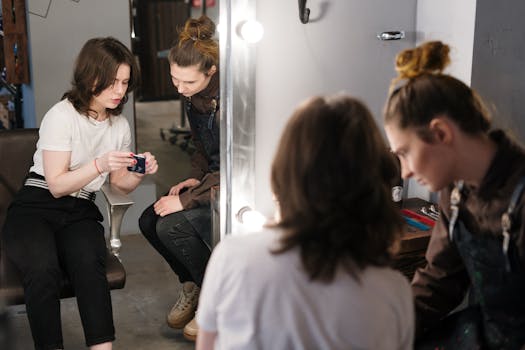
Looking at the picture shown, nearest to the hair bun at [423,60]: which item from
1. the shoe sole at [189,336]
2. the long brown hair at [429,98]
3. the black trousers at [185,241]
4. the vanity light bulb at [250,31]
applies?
the long brown hair at [429,98]

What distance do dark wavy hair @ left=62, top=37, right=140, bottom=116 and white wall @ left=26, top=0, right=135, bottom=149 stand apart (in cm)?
2

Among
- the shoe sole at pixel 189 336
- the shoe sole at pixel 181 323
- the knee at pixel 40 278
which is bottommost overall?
the shoe sole at pixel 189 336

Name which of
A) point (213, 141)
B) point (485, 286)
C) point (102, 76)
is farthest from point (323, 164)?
point (102, 76)

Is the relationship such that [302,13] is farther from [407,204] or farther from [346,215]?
[346,215]

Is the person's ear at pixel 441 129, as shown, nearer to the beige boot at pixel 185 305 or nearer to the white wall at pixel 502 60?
the white wall at pixel 502 60

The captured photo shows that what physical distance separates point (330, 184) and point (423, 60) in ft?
1.53

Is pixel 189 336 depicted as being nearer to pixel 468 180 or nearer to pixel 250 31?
pixel 250 31

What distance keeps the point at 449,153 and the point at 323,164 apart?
0.42 m

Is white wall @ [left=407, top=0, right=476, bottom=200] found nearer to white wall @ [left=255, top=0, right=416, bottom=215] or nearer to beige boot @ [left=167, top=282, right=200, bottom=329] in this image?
white wall @ [left=255, top=0, right=416, bottom=215]

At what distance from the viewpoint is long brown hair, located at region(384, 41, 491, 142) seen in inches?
51.9

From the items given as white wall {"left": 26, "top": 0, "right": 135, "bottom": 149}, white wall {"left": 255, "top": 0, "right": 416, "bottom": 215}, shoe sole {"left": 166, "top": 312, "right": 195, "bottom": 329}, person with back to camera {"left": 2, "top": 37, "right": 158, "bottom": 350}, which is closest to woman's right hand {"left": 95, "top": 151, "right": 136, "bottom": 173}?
person with back to camera {"left": 2, "top": 37, "right": 158, "bottom": 350}

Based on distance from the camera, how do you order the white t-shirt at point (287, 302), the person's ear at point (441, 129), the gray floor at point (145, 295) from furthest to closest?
the gray floor at point (145, 295), the person's ear at point (441, 129), the white t-shirt at point (287, 302)

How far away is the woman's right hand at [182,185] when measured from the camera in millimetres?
1948

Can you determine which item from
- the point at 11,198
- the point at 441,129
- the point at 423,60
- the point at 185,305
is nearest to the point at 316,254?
the point at 441,129
